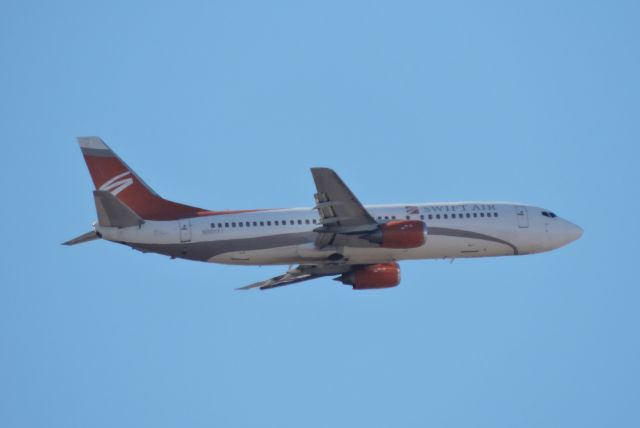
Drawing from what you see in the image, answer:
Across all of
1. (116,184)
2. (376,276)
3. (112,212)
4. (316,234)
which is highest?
(116,184)

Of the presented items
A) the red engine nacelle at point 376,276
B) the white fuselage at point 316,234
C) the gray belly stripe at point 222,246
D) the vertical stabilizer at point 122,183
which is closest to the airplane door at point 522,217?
the white fuselage at point 316,234

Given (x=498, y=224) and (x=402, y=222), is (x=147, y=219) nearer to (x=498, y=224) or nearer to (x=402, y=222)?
(x=402, y=222)

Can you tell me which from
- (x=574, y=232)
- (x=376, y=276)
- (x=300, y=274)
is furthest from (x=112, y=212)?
(x=574, y=232)

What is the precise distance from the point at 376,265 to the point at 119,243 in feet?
53.0

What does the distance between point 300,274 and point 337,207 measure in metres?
9.55

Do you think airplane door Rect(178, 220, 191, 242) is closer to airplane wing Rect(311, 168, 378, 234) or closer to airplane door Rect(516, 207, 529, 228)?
airplane wing Rect(311, 168, 378, 234)

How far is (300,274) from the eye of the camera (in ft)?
238

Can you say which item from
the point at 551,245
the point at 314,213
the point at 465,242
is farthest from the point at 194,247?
the point at 551,245

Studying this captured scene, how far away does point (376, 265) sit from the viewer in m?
Result: 71.5

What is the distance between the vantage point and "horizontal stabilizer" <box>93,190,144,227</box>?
6191 centimetres

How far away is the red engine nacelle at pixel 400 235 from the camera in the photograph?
65.6 m

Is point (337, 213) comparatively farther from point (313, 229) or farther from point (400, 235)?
point (400, 235)

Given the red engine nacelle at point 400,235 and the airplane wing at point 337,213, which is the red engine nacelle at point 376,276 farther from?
the red engine nacelle at point 400,235

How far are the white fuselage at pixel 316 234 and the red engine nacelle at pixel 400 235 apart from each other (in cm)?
118
